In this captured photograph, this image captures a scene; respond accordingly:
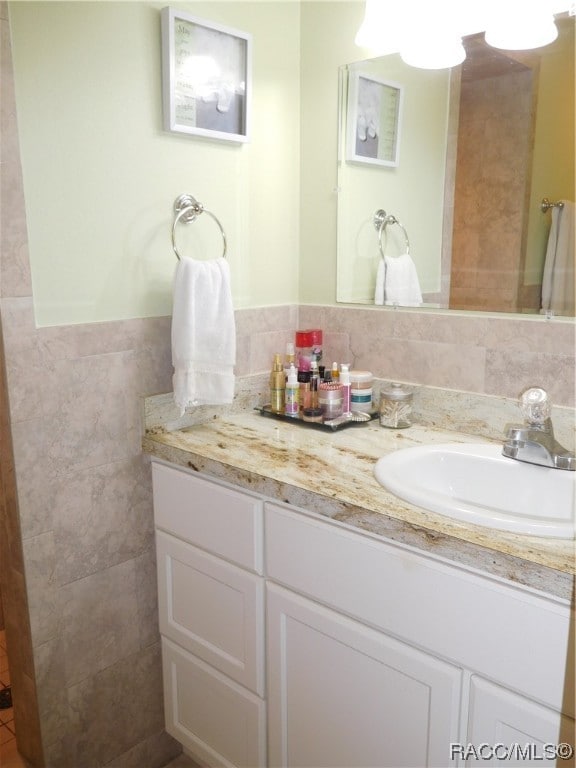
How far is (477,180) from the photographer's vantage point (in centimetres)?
143

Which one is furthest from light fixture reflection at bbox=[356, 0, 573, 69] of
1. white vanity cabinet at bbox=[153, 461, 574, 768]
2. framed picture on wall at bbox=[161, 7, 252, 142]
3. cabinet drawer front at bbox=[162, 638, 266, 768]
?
cabinet drawer front at bbox=[162, 638, 266, 768]

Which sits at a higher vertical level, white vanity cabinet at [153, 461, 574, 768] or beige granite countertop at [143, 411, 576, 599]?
beige granite countertop at [143, 411, 576, 599]

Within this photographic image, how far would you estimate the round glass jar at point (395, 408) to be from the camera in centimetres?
153

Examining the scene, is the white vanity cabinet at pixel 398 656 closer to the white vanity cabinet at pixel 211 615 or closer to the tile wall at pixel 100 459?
the white vanity cabinet at pixel 211 615

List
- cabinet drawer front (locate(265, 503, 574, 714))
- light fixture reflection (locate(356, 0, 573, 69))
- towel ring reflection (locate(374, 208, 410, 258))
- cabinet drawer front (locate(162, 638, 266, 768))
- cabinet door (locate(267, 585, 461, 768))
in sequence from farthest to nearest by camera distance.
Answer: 1. towel ring reflection (locate(374, 208, 410, 258))
2. cabinet drawer front (locate(162, 638, 266, 768))
3. light fixture reflection (locate(356, 0, 573, 69))
4. cabinet door (locate(267, 585, 461, 768))
5. cabinet drawer front (locate(265, 503, 574, 714))

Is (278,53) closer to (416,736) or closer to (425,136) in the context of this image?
(425,136)

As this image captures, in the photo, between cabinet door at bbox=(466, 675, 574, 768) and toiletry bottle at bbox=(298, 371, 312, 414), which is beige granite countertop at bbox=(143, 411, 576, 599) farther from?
cabinet door at bbox=(466, 675, 574, 768)

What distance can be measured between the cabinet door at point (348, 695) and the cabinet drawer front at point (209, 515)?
11 centimetres

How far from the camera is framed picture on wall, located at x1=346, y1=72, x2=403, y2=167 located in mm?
1577

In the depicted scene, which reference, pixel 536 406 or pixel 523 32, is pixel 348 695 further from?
pixel 523 32

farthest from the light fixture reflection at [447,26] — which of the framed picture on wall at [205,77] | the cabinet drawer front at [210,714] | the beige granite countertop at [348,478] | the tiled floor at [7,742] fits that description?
the tiled floor at [7,742]

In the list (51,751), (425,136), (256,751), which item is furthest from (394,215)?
(51,751)

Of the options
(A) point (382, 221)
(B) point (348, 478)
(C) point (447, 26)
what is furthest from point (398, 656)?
(C) point (447, 26)

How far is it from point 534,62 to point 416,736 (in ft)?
4.44
